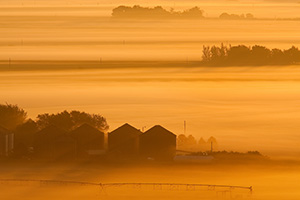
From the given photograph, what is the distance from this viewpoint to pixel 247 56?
80312mm

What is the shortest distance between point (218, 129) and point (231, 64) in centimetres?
3825

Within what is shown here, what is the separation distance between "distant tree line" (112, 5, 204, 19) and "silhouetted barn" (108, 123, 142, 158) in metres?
102

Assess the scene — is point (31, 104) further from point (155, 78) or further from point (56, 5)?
point (56, 5)

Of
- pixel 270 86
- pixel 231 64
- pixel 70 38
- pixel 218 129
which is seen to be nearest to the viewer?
pixel 218 129

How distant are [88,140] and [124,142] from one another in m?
1.08

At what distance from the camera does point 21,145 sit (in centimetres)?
3491

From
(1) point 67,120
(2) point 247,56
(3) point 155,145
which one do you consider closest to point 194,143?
(3) point 155,145

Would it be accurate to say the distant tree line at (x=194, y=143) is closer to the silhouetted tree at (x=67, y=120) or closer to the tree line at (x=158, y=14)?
the silhouetted tree at (x=67, y=120)

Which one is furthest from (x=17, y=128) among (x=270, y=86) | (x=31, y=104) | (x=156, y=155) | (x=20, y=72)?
(x=20, y=72)

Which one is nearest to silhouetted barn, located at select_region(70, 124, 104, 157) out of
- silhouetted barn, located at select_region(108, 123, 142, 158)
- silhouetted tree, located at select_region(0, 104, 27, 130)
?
silhouetted barn, located at select_region(108, 123, 142, 158)

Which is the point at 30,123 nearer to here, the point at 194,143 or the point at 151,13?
the point at 194,143

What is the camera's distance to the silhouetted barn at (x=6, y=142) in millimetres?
34619

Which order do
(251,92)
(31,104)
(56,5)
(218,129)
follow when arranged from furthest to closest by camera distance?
(56,5) < (251,92) < (31,104) < (218,129)

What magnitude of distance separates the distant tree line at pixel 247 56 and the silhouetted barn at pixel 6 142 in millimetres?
44411
